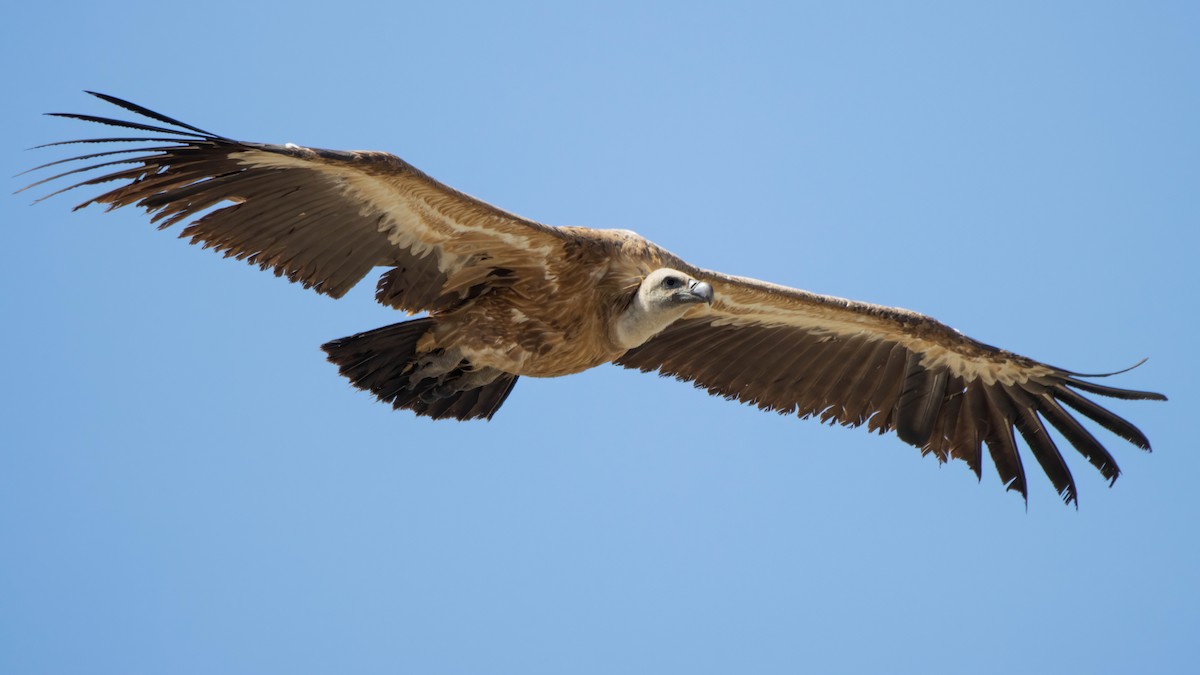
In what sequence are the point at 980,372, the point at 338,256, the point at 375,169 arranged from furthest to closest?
1. the point at 980,372
2. the point at 338,256
3. the point at 375,169

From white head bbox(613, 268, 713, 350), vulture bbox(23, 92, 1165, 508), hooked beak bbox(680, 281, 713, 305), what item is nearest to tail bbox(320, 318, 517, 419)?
vulture bbox(23, 92, 1165, 508)

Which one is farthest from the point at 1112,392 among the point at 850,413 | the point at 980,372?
the point at 850,413

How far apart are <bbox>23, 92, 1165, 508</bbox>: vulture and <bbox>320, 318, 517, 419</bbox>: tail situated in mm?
11

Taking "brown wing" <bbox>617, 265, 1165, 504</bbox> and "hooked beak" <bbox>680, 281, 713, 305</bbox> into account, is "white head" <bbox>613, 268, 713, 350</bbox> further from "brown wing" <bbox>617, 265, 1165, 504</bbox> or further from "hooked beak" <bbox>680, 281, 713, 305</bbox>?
"brown wing" <bbox>617, 265, 1165, 504</bbox>

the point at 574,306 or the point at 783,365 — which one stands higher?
the point at 783,365

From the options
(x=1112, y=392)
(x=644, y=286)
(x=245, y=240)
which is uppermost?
(x=1112, y=392)

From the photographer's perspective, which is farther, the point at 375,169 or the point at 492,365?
the point at 492,365

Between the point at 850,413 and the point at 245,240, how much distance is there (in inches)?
180

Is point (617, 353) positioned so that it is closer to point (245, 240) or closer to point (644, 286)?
point (644, 286)

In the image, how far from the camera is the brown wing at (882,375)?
11.0m

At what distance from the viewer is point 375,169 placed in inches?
348

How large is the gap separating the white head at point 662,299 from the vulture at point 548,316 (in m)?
0.01

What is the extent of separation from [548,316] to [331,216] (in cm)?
146

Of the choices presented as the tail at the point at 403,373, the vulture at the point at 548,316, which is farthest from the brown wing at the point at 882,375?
the tail at the point at 403,373
